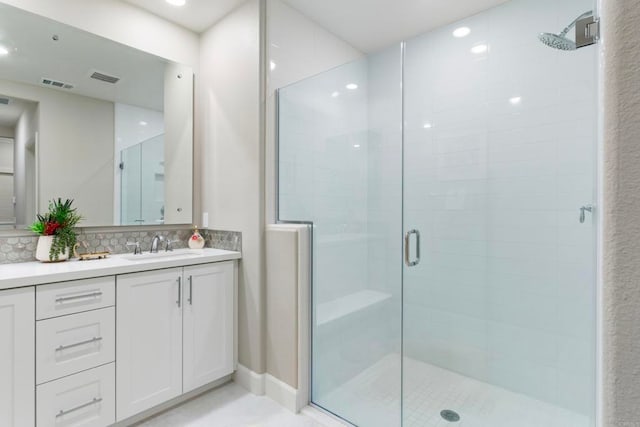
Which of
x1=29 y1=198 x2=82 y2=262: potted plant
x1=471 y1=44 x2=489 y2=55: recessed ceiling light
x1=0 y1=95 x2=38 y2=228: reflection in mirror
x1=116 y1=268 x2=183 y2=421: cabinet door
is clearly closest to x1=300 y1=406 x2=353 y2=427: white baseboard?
x1=116 y1=268 x2=183 y2=421: cabinet door

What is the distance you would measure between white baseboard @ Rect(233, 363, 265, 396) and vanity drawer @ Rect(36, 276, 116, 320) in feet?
3.20

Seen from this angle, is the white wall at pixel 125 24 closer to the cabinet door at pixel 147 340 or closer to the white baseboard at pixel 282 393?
the cabinet door at pixel 147 340

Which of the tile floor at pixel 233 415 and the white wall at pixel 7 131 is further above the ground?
the white wall at pixel 7 131

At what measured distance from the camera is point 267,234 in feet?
6.84

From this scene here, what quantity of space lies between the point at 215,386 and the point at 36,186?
5.50ft

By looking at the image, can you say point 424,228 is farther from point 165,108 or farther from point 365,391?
point 165,108

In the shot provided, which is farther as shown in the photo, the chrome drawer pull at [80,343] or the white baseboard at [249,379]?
the white baseboard at [249,379]

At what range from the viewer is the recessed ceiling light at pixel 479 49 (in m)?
2.08

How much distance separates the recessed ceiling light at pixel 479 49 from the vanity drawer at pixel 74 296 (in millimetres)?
2604

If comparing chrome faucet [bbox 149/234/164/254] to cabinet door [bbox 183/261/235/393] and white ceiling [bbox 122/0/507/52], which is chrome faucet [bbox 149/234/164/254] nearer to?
cabinet door [bbox 183/261/235/393]

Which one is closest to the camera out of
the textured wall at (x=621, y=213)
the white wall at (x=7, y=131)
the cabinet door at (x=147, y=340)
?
the textured wall at (x=621, y=213)

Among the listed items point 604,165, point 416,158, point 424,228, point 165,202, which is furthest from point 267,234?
point 604,165

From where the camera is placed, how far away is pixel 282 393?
77.3 inches

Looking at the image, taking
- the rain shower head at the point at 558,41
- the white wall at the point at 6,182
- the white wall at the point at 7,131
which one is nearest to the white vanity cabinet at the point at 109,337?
the white wall at the point at 6,182
